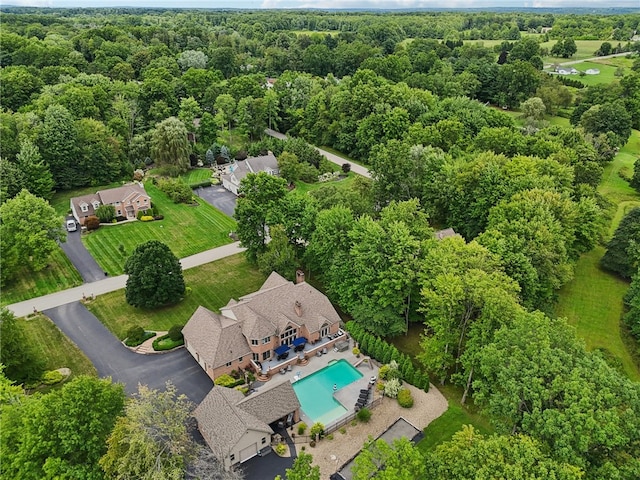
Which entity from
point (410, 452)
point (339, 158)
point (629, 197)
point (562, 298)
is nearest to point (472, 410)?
point (410, 452)

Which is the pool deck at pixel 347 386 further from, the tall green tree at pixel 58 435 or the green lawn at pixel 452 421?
the tall green tree at pixel 58 435

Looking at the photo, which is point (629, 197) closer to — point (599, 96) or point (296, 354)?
point (599, 96)

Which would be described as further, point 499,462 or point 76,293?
point 76,293

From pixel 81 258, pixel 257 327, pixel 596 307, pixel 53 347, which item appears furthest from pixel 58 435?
pixel 596 307

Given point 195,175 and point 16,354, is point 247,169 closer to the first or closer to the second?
point 195,175

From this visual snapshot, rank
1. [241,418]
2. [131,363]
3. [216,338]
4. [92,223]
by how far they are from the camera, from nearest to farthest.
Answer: [241,418]
[216,338]
[131,363]
[92,223]

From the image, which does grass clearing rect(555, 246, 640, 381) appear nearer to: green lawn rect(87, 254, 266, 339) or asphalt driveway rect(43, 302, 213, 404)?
green lawn rect(87, 254, 266, 339)
